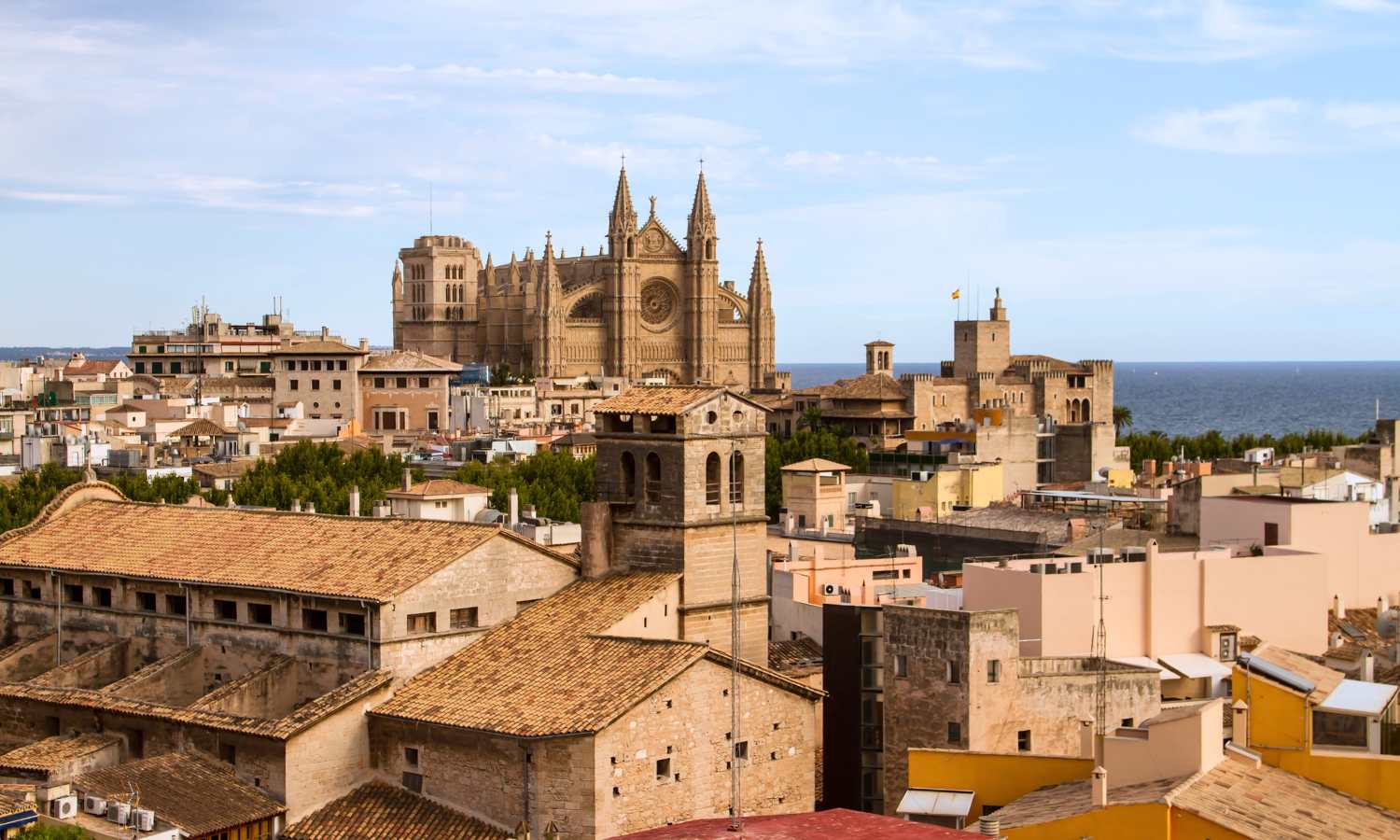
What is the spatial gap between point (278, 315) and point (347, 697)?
10327 centimetres

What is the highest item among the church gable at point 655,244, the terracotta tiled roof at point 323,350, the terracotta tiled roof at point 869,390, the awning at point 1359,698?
the church gable at point 655,244

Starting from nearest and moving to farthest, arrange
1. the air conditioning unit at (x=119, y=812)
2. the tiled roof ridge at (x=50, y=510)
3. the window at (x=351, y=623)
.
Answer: the air conditioning unit at (x=119, y=812)
the window at (x=351, y=623)
the tiled roof ridge at (x=50, y=510)

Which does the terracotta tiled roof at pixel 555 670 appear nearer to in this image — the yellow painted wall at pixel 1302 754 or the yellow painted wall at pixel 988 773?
the yellow painted wall at pixel 988 773

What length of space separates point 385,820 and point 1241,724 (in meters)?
12.8

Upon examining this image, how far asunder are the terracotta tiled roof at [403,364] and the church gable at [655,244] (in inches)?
1973

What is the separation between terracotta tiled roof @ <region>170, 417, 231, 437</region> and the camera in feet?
265

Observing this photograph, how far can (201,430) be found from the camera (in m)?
81.1

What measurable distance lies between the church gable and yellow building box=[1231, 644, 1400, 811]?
123742mm

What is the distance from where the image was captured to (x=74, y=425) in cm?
8106

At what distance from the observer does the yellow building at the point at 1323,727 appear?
955 inches

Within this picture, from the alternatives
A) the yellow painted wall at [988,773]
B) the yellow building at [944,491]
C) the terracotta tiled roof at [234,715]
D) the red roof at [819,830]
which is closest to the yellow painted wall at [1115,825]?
the red roof at [819,830]

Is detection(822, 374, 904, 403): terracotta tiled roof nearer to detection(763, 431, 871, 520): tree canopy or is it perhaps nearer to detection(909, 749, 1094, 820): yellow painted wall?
detection(763, 431, 871, 520): tree canopy

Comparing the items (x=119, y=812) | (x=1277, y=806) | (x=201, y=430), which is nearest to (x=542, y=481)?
(x=201, y=430)

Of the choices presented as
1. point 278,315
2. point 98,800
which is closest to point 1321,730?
point 98,800
